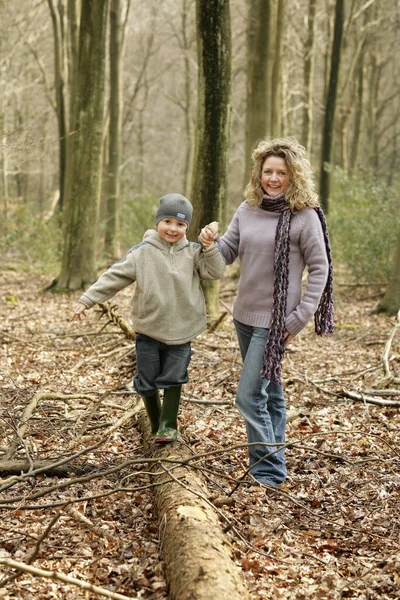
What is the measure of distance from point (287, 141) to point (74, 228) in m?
8.93

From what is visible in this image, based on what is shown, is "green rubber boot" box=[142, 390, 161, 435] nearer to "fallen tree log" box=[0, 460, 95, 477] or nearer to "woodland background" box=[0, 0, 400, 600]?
"woodland background" box=[0, 0, 400, 600]

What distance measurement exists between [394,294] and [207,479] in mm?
7560

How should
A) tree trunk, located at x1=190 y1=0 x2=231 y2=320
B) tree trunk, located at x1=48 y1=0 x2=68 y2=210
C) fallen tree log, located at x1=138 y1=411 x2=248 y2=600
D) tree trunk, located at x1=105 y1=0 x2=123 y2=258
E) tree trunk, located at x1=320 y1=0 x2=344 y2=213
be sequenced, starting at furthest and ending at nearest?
tree trunk, located at x1=105 y1=0 x2=123 y2=258
tree trunk, located at x1=48 y1=0 x2=68 y2=210
tree trunk, located at x1=320 y1=0 x2=344 y2=213
tree trunk, located at x1=190 y1=0 x2=231 y2=320
fallen tree log, located at x1=138 y1=411 x2=248 y2=600

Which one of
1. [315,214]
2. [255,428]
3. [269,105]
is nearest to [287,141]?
[315,214]

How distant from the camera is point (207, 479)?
165 inches

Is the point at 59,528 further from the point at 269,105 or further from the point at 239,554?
the point at 269,105

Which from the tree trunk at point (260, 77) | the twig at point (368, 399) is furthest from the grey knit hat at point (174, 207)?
the tree trunk at point (260, 77)

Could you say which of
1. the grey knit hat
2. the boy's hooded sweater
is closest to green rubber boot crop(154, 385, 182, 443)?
the boy's hooded sweater

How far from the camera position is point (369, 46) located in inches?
977

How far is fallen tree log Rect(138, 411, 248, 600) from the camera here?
276 centimetres

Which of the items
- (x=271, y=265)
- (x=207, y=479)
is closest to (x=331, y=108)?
(x=271, y=265)

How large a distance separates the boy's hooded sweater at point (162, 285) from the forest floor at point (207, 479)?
70cm

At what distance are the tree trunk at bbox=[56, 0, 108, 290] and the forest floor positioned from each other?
15.7 ft

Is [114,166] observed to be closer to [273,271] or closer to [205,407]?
[205,407]
